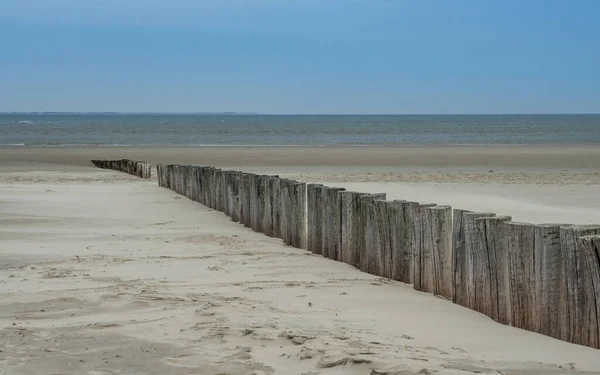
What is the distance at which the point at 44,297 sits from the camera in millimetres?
7523

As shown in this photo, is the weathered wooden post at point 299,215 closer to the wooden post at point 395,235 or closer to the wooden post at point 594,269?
the wooden post at point 395,235

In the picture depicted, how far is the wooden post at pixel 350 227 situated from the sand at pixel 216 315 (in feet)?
0.62

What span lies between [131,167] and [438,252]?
72.6ft

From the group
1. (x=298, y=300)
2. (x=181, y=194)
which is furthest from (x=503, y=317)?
(x=181, y=194)

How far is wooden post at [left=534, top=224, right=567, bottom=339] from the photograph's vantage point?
621cm

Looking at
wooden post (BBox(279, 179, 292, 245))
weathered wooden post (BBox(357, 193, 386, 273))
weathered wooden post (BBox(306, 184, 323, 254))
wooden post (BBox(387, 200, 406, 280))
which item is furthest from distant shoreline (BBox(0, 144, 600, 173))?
wooden post (BBox(387, 200, 406, 280))


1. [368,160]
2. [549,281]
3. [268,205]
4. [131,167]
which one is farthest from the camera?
[368,160]

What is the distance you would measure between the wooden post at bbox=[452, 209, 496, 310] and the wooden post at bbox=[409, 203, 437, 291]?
50 centimetres

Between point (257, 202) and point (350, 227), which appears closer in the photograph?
point (350, 227)

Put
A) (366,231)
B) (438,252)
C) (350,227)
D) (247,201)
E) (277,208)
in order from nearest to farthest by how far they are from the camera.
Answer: (438,252), (366,231), (350,227), (277,208), (247,201)

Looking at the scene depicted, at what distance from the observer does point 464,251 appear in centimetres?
735

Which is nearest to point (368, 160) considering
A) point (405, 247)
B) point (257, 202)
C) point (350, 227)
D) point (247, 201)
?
point (247, 201)

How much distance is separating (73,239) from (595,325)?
7280 millimetres

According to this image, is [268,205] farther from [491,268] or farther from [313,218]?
Result: [491,268]
